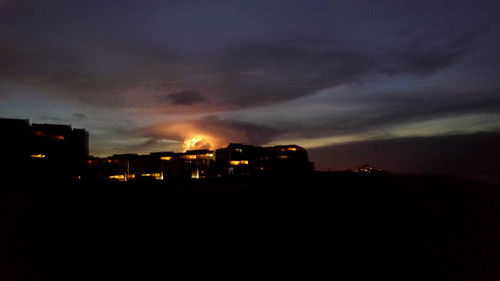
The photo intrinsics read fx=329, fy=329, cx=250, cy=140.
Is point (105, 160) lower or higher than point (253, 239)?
higher

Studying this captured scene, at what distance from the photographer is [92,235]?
31.4 feet

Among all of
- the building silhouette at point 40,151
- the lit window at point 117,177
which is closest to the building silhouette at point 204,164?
the lit window at point 117,177

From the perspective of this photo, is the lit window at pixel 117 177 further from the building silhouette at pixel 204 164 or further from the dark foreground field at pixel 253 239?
the dark foreground field at pixel 253 239

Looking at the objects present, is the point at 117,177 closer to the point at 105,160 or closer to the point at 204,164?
the point at 105,160

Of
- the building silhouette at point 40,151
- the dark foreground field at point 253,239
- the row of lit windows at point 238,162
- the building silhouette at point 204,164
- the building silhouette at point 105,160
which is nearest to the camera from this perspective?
the dark foreground field at point 253,239

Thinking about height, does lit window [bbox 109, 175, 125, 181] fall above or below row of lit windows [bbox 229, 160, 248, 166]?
below

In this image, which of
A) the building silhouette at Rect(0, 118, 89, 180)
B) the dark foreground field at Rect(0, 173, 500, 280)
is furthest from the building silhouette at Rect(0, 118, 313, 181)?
the dark foreground field at Rect(0, 173, 500, 280)

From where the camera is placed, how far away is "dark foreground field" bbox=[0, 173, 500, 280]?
7277mm

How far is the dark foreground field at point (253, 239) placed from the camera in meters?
7.28

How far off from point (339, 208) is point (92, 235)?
8704mm


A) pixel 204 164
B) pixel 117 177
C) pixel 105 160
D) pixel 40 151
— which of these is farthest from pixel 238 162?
pixel 40 151

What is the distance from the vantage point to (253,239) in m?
9.34

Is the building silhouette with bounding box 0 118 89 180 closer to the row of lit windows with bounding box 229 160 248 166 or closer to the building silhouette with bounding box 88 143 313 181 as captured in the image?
the building silhouette with bounding box 88 143 313 181

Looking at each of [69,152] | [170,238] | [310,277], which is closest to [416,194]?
[310,277]
